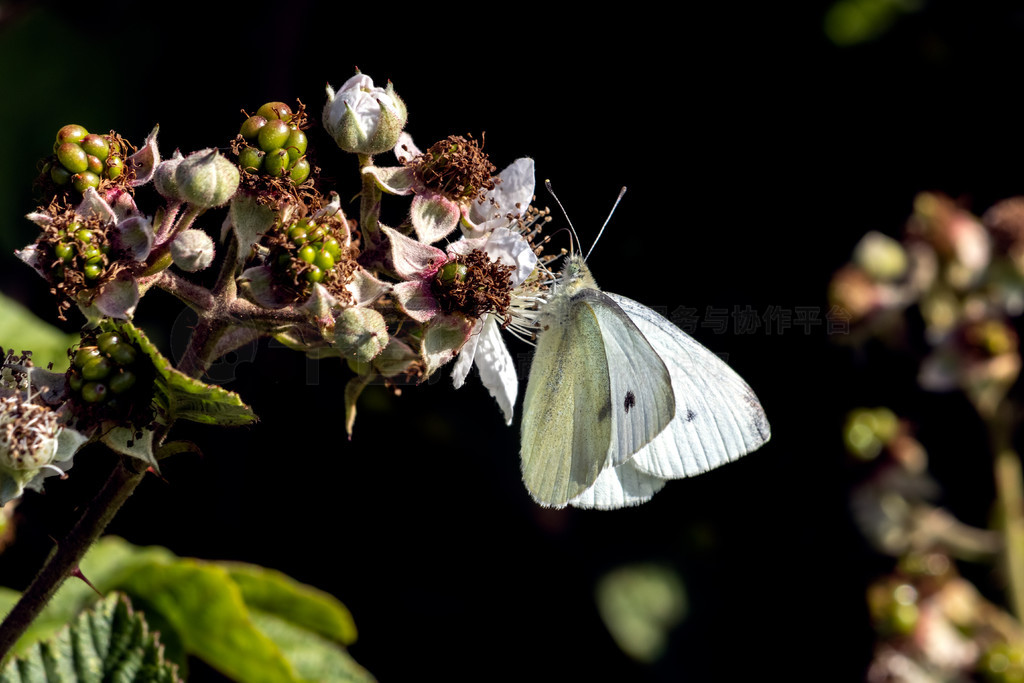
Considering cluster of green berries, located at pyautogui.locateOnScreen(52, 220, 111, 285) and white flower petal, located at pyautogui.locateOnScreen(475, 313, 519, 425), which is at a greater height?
cluster of green berries, located at pyautogui.locateOnScreen(52, 220, 111, 285)

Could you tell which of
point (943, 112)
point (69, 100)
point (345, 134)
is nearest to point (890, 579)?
point (943, 112)

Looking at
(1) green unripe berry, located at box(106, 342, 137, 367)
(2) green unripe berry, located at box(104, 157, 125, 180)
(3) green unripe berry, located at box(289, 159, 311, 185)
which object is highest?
(3) green unripe berry, located at box(289, 159, 311, 185)

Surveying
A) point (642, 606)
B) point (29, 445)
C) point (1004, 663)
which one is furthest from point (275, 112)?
point (1004, 663)

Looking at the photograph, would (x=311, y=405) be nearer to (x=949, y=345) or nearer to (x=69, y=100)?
(x=69, y=100)

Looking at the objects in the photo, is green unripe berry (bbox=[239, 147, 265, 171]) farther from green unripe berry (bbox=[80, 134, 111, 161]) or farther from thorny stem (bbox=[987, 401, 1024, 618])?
thorny stem (bbox=[987, 401, 1024, 618])

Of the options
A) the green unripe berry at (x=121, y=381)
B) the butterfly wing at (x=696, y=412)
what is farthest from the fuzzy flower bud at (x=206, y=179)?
the butterfly wing at (x=696, y=412)

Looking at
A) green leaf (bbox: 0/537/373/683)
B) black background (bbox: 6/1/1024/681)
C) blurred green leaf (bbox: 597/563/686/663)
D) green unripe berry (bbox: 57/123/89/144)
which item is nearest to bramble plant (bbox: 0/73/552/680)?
green unripe berry (bbox: 57/123/89/144)
